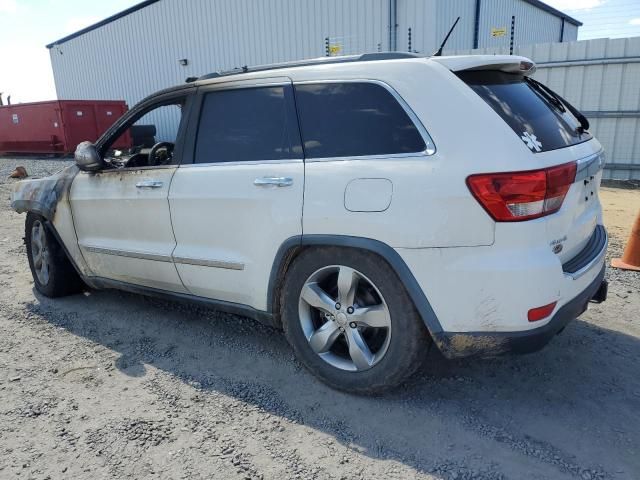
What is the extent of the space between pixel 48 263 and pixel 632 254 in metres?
5.48

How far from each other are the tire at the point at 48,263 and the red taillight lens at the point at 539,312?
3.97 metres

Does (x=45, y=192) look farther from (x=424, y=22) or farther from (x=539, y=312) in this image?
(x=424, y=22)

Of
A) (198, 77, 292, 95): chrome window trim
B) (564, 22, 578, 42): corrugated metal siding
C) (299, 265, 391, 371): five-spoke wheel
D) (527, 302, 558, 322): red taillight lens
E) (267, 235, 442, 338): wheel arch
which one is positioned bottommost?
(299, 265, 391, 371): five-spoke wheel

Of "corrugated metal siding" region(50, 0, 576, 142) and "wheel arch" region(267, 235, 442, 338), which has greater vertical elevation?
"corrugated metal siding" region(50, 0, 576, 142)

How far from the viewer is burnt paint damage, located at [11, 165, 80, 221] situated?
4267mm

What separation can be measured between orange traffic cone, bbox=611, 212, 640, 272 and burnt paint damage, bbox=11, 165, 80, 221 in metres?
5.00

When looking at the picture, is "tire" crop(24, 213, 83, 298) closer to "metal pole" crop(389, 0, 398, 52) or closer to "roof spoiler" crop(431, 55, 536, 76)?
"roof spoiler" crop(431, 55, 536, 76)

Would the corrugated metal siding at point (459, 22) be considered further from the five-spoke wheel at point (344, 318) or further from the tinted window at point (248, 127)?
the five-spoke wheel at point (344, 318)

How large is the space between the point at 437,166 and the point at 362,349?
1096mm

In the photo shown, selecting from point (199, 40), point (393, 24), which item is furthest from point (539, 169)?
point (199, 40)

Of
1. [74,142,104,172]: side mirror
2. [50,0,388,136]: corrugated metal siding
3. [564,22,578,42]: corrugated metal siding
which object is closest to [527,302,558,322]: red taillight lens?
[74,142,104,172]: side mirror

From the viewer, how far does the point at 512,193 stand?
2.33 meters

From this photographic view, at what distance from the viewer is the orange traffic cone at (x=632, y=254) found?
15.8ft

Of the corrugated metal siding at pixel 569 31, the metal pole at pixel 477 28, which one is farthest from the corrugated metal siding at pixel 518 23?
the corrugated metal siding at pixel 569 31
